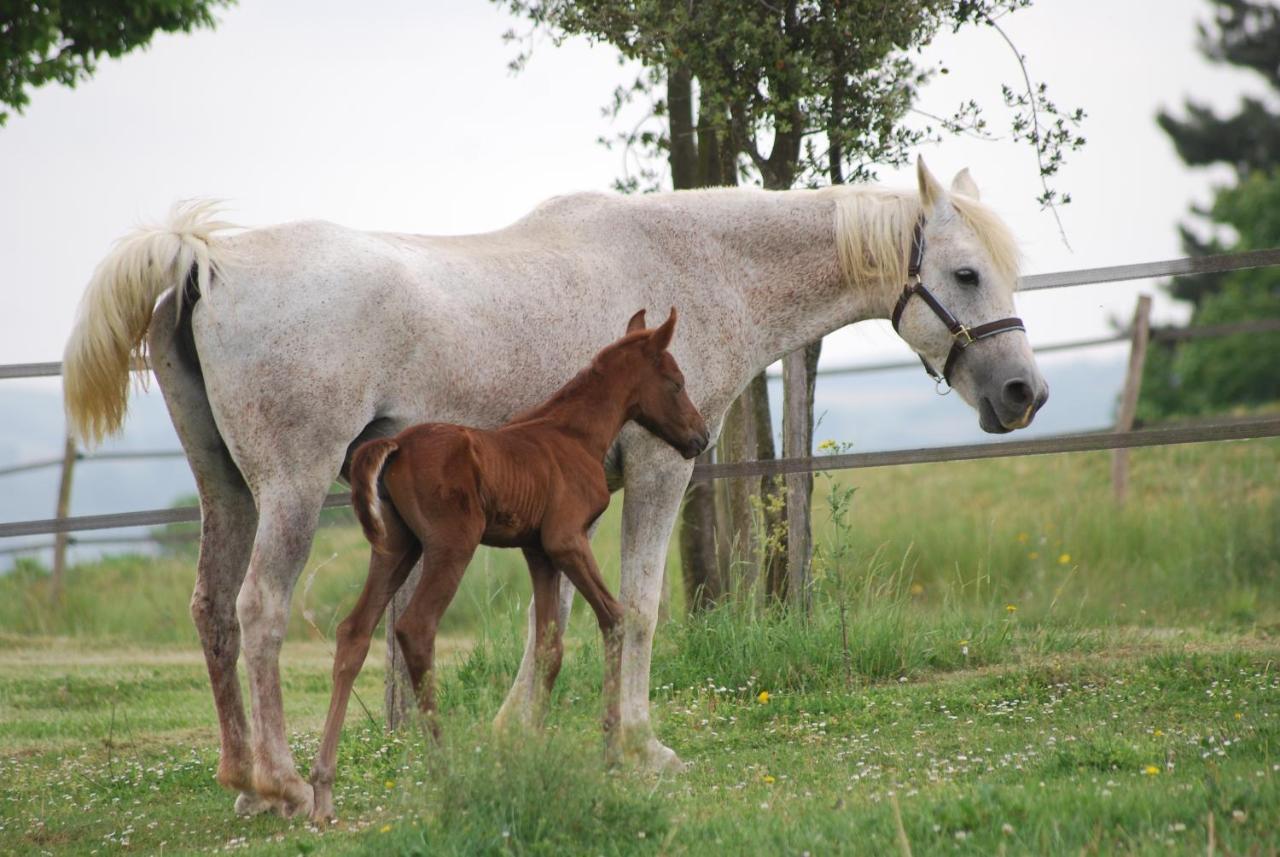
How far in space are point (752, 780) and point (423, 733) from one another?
1.47 meters

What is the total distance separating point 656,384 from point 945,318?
1.48 metres

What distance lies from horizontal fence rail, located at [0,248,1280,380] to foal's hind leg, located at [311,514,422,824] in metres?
3.84

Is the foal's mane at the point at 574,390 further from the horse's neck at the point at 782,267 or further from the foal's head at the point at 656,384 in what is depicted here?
the horse's neck at the point at 782,267

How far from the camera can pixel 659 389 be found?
5.04m

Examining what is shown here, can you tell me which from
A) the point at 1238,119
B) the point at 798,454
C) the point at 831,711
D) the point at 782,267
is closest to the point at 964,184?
the point at 782,267

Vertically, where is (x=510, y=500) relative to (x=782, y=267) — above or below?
below

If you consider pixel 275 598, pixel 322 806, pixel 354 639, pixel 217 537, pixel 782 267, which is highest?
pixel 782 267

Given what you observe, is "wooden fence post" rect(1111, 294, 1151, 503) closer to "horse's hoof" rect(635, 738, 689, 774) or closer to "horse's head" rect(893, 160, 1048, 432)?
"horse's head" rect(893, 160, 1048, 432)

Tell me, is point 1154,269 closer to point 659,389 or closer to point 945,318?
point 945,318

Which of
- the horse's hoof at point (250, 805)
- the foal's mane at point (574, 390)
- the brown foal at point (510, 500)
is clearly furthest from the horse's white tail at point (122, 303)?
the horse's hoof at point (250, 805)

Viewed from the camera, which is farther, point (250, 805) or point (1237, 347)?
point (1237, 347)

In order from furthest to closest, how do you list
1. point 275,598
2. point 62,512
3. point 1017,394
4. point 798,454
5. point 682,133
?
point 62,512, point 682,133, point 798,454, point 1017,394, point 275,598

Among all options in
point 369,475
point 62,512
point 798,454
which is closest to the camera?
point 369,475

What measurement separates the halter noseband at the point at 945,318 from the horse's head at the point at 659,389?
1.29 m
